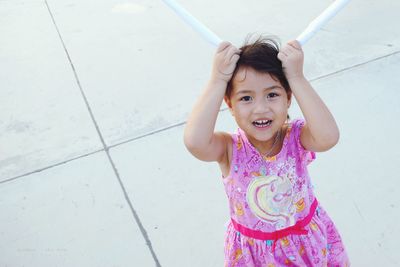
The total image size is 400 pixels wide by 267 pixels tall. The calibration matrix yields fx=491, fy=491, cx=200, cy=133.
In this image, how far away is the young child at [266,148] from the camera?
1.34 metres

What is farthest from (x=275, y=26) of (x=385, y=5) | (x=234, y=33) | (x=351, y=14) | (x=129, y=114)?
(x=129, y=114)

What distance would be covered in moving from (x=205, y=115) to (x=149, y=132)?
1517mm

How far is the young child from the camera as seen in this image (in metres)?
1.34

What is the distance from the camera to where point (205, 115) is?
139cm

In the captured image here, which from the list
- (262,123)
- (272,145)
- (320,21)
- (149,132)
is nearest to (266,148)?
(272,145)

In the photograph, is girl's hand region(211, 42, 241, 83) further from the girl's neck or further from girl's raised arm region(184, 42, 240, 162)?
the girl's neck

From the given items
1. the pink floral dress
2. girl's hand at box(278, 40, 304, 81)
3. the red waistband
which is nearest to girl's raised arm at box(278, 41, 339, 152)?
girl's hand at box(278, 40, 304, 81)

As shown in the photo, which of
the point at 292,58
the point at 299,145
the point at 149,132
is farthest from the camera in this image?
the point at 149,132

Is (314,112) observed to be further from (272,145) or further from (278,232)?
(278,232)

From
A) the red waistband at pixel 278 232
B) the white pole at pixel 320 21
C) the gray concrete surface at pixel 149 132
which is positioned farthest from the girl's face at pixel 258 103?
the gray concrete surface at pixel 149 132

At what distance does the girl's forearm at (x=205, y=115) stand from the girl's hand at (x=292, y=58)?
6.8 inches

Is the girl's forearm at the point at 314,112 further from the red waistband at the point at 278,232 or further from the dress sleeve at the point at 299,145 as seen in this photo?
the red waistband at the point at 278,232

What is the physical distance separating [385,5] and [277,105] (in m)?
3.22

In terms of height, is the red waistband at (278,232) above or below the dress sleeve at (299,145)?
below
